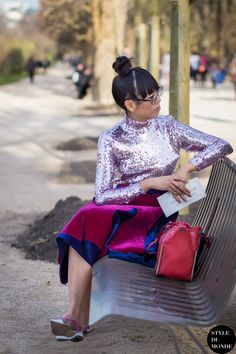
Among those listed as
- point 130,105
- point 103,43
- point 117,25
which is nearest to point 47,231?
point 130,105

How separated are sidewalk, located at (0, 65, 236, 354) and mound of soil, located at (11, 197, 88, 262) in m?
0.12

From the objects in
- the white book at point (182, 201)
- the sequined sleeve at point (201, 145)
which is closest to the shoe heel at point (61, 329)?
the white book at point (182, 201)

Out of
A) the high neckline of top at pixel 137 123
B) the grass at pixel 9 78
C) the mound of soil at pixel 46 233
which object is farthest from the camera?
the grass at pixel 9 78

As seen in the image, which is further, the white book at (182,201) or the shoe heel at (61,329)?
the shoe heel at (61,329)

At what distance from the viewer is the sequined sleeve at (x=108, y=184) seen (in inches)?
179

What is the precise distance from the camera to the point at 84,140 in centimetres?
1595

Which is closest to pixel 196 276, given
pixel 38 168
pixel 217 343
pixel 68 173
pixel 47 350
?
pixel 217 343

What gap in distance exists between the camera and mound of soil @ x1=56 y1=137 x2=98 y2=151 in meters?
15.4

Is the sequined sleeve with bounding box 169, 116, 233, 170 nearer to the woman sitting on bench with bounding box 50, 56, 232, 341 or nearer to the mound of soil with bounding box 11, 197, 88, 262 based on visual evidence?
the woman sitting on bench with bounding box 50, 56, 232, 341

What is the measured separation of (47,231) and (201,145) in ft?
11.5

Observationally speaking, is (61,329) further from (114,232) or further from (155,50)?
(155,50)

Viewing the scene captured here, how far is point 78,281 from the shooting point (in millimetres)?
4578

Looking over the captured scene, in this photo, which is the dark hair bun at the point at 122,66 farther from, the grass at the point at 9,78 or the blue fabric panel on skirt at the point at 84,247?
the grass at the point at 9,78

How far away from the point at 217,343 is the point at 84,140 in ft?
38.9
